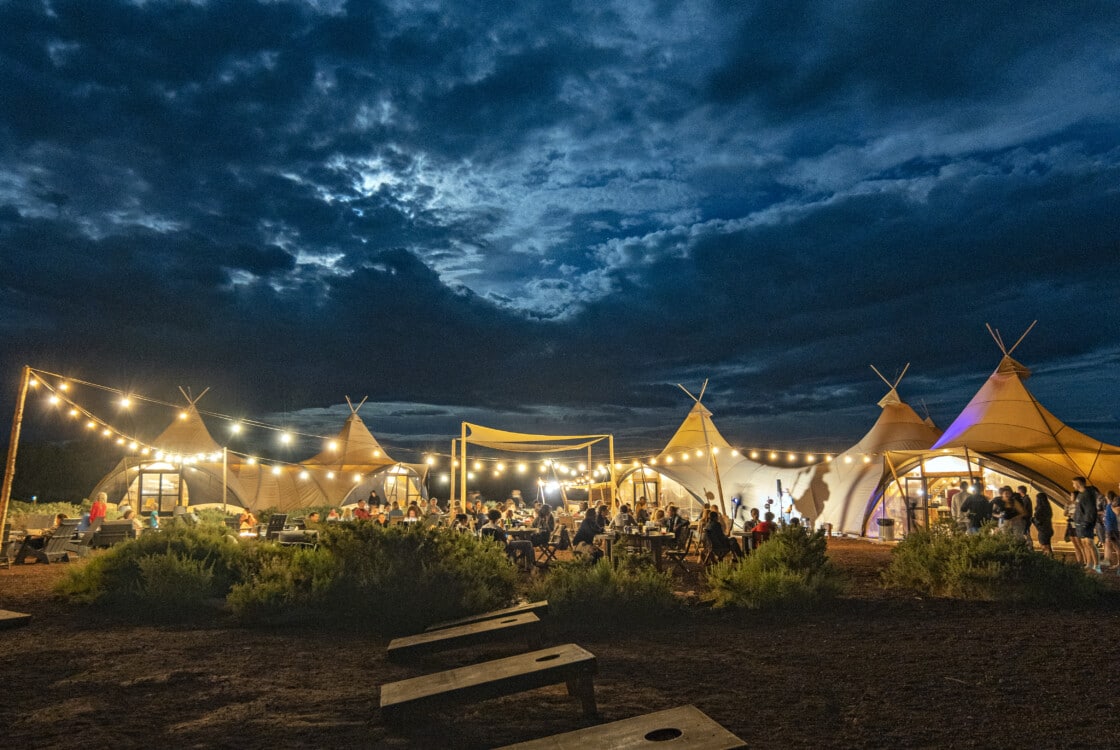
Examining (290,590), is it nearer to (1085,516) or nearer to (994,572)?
(994,572)

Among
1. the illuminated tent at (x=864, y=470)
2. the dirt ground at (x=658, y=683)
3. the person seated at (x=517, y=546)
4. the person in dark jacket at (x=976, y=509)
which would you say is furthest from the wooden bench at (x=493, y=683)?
the illuminated tent at (x=864, y=470)

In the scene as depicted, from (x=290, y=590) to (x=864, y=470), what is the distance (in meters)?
16.0

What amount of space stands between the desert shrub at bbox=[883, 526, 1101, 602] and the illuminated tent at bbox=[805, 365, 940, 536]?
30.6ft

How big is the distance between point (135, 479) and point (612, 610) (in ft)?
67.5

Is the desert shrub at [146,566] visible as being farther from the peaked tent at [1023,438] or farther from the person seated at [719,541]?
the peaked tent at [1023,438]

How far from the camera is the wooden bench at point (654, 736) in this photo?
9.73ft

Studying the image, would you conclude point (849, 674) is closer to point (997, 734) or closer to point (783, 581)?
point (997, 734)

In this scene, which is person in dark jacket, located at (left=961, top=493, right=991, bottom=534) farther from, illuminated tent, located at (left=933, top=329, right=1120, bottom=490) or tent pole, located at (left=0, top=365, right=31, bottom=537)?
tent pole, located at (left=0, top=365, right=31, bottom=537)

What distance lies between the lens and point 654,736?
127 inches

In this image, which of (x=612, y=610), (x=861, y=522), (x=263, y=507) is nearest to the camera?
(x=612, y=610)

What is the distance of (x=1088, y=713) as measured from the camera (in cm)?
410

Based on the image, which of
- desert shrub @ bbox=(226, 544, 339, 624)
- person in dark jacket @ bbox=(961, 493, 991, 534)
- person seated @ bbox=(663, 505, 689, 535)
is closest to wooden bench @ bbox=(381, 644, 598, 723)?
desert shrub @ bbox=(226, 544, 339, 624)

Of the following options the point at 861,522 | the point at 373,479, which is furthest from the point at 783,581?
the point at 373,479

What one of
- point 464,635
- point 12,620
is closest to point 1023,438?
point 464,635
